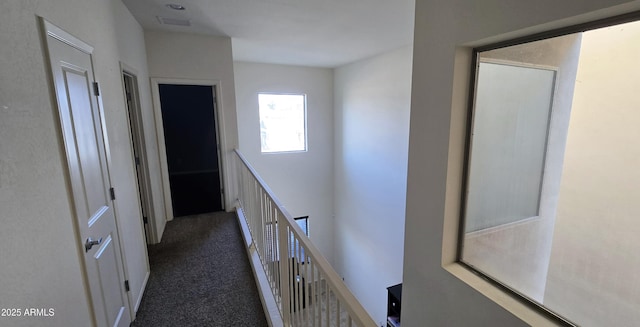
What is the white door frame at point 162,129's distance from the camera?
142 inches

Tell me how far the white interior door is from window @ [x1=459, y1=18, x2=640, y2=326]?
2228 mm

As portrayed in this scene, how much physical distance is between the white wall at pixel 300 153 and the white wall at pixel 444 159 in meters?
4.59

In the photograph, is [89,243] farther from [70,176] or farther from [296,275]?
[296,275]

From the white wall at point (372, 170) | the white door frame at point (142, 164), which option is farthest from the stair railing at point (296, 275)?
the white wall at point (372, 170)

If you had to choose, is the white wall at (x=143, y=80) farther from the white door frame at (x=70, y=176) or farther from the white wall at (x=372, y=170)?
the white wall at (x=372, y=170)

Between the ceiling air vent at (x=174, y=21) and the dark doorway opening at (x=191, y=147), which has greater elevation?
the ceiling air vent at (x=174, y=21)

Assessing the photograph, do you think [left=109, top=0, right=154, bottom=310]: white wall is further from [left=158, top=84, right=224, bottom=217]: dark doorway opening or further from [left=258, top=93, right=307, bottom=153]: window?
[left=258, top=93, right=307, bottom=153]: window

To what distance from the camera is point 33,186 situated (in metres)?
1.02

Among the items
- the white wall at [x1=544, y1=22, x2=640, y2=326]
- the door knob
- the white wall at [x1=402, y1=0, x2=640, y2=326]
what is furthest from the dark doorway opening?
Result: the white wall at [x1=544, y1=22, x2=640, y2=326]

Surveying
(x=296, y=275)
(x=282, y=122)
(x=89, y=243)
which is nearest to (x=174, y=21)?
(x=89, y=243)

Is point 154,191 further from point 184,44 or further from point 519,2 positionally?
point 519,2

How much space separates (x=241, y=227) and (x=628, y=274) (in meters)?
3.36

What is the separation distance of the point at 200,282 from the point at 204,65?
2.81m

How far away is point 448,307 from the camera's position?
1816mm
